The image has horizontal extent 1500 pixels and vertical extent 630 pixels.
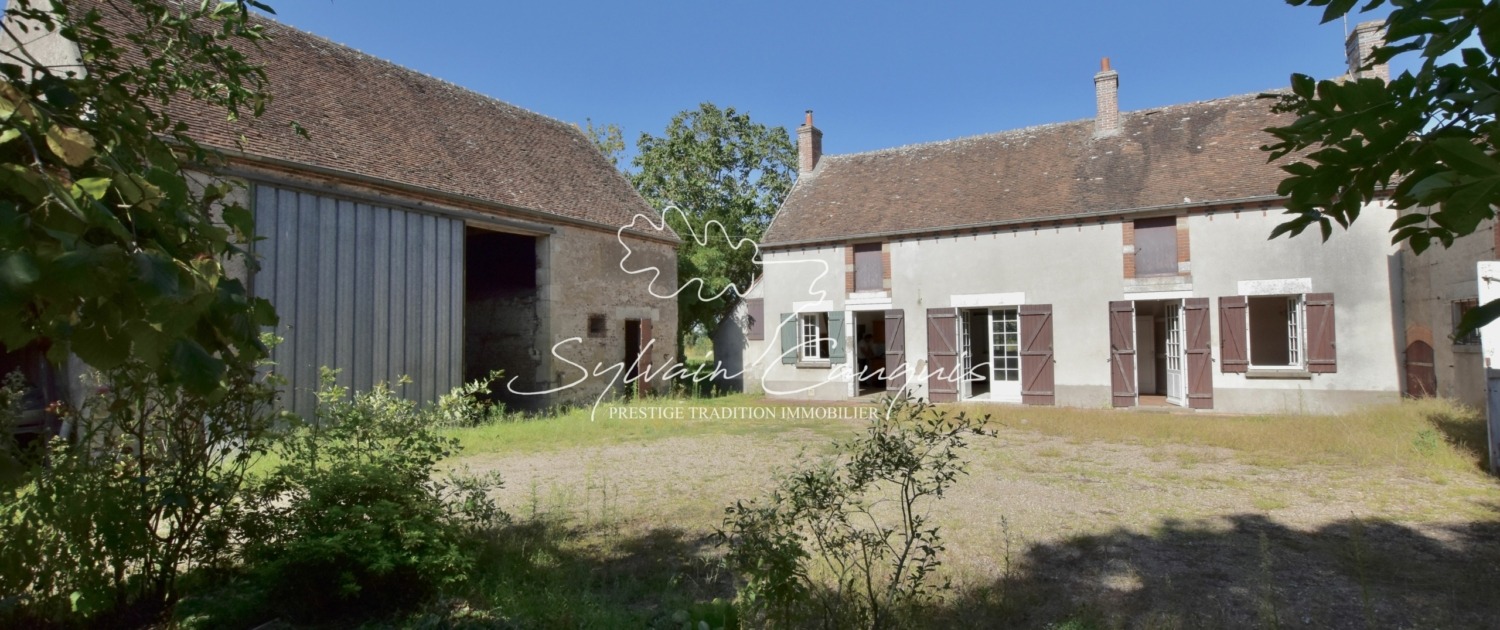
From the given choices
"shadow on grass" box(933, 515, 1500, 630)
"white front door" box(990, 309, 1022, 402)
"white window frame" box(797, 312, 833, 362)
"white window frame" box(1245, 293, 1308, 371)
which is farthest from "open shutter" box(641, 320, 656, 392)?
"shadow on grass" box(933, 515, 1500, 630)

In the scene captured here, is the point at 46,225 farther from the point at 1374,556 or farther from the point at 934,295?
the point at 934,295

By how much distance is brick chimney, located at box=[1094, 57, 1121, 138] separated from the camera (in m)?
14.2

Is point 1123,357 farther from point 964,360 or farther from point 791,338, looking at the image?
point 791,338

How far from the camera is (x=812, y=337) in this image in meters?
15.5

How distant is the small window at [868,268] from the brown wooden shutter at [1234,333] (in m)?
5.91

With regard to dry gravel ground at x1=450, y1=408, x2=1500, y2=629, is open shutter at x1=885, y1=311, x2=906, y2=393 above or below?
above

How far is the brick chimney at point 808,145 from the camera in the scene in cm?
1744

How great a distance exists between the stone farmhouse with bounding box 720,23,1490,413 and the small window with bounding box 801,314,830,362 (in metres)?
0.05

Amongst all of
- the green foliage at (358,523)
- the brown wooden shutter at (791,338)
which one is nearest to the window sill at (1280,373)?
the brown wooden shutter at (791,338)

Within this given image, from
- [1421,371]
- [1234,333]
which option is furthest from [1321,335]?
[1421,371]

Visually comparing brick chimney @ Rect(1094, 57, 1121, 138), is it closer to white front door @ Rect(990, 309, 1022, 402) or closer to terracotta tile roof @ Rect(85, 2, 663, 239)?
white front door @ Rect(990, 309, 1022, 402)

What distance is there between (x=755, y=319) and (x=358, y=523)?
44.0ft

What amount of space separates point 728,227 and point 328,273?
46.6 feet

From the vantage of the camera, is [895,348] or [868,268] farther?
[868,268]
